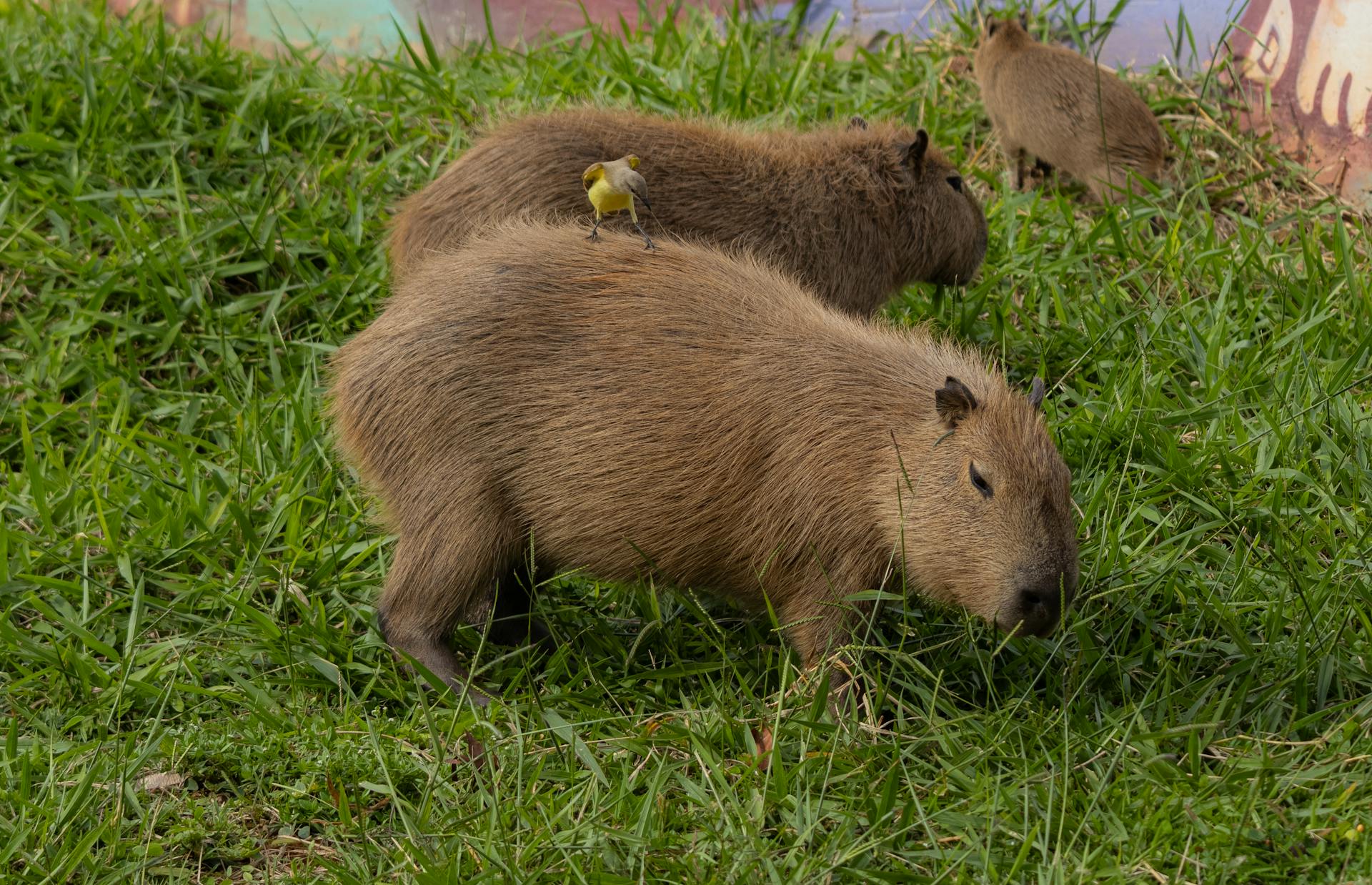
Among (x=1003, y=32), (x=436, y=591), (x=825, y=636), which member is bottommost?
(x=436, y=591)

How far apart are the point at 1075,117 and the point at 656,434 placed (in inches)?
111

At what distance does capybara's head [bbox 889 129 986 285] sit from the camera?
4641 millimetres

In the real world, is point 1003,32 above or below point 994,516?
above

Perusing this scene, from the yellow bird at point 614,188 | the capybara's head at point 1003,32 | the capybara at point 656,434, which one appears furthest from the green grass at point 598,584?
the yellow bird at point 614,188

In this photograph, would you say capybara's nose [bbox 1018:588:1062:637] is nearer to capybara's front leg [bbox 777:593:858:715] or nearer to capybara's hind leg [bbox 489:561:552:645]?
capybara's front leg [bbox 777:593:858:715]

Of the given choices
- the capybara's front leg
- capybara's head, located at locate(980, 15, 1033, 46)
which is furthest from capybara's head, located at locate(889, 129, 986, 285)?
the capybara's front leg

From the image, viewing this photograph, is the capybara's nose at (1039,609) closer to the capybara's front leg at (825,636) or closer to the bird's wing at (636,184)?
the capybara's front leg at (825,636)

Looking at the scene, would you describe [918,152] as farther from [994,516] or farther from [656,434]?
[994,516]

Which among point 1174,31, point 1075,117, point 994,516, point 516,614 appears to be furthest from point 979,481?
point 1174,31

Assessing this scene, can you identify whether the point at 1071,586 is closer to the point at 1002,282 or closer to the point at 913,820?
the point at 913,820

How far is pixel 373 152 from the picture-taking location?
18.3 ft

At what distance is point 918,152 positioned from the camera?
4629 millimetres

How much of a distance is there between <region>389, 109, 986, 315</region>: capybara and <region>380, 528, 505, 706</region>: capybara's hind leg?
42.1 inches

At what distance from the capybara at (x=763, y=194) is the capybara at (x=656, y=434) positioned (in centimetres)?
62
